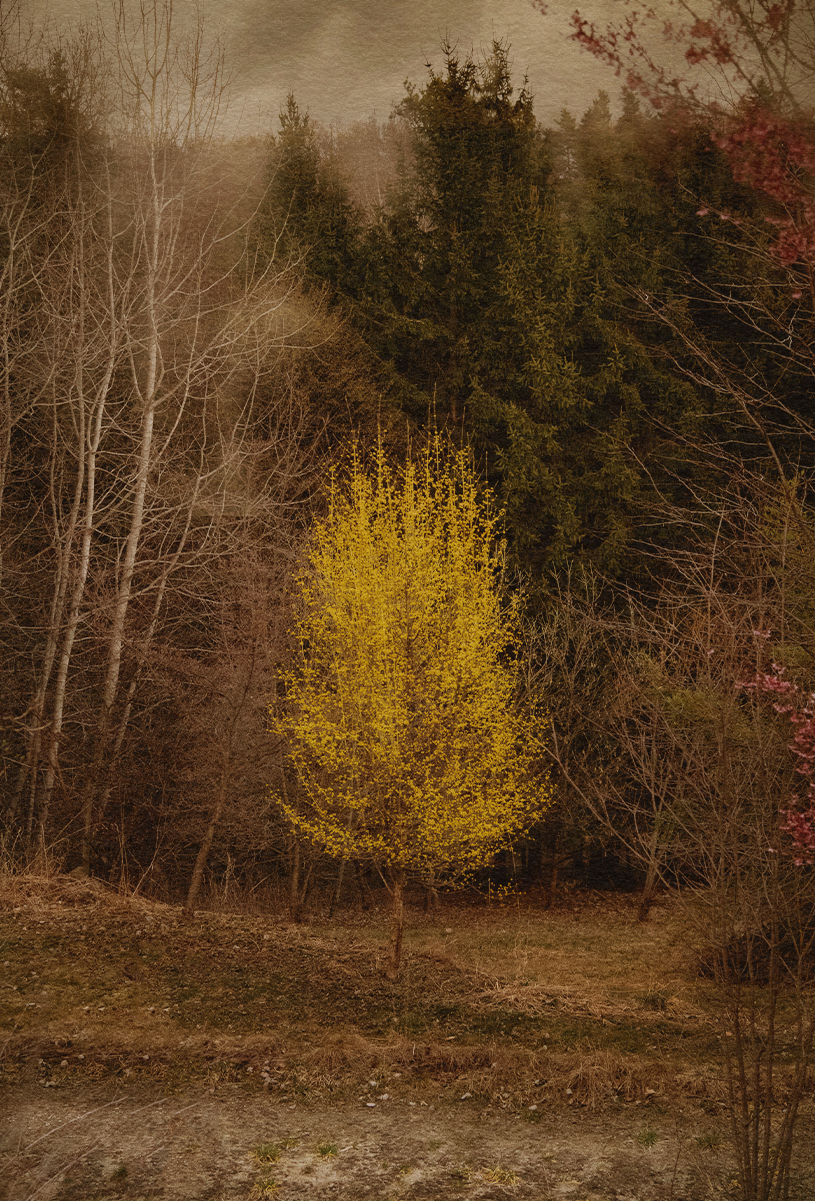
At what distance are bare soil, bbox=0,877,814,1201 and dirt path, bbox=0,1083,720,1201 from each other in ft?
0.05

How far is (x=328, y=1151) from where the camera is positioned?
5352 millimetres

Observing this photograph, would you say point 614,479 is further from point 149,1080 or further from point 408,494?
point 149,1080

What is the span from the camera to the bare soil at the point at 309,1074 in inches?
199

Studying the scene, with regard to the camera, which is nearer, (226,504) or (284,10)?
(284,10)

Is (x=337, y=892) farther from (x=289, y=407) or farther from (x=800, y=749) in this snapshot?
(x=800, y=749)

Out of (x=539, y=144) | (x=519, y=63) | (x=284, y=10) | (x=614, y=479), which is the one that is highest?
(x=519, y=63)

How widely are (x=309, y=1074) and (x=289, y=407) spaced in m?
12.8

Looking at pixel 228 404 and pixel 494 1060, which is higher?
pixel 228 404

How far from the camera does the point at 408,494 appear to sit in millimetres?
11461

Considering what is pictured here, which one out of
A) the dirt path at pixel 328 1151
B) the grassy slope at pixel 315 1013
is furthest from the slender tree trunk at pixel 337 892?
the dirt path at pixel 328 1151

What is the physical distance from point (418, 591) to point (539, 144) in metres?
17.1

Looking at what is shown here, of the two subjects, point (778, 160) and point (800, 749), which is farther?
point (800, 749)

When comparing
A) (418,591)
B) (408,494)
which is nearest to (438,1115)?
(418,591)

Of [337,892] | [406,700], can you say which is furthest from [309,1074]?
[337,892]
